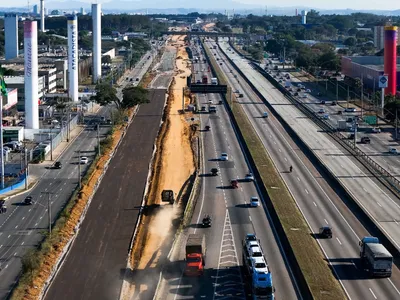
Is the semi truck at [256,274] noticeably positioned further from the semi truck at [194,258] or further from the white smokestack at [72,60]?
the white smokestack at [72,60]

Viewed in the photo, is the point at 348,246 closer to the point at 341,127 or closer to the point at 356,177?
the point at 356,177

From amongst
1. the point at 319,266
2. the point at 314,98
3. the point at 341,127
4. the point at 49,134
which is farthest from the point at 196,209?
the point at 314,98

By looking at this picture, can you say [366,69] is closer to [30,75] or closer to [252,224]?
[30,75]

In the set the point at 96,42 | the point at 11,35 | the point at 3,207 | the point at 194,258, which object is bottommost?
the point at 3,207

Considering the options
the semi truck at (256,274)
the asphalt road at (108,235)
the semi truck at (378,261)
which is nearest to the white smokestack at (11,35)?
the asphalt road at (108,235)

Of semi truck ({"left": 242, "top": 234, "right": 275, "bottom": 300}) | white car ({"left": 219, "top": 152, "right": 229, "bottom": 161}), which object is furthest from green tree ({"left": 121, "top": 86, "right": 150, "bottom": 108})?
semi truck ({"left": 242, "top": 234, "right": 275, "bottom": 300})

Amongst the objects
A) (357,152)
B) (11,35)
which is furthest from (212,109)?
(11,35)

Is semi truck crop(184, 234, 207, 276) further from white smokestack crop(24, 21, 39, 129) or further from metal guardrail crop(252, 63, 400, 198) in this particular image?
white smokestack crop(24, 21, 39, 129)
